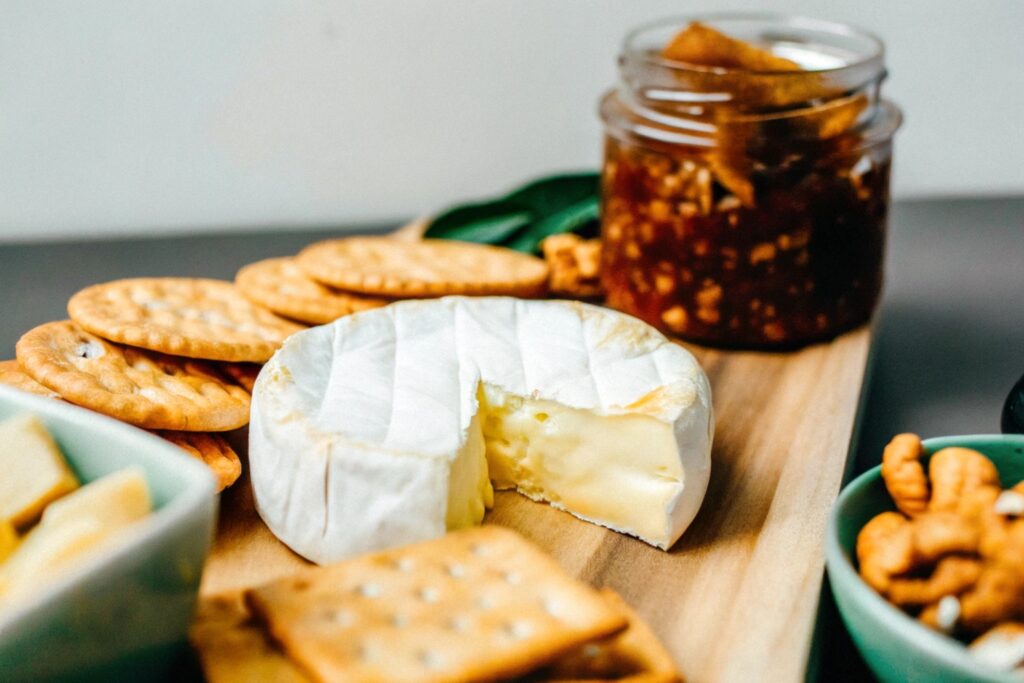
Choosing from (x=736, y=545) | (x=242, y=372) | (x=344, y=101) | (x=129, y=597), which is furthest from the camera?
Result: (x=344, y=101)

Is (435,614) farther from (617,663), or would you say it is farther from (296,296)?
(296,296)

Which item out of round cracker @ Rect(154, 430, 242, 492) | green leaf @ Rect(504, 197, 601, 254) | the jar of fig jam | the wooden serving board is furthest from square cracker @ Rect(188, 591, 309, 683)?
green leaf @ Rect(504, 197, 601, 254)

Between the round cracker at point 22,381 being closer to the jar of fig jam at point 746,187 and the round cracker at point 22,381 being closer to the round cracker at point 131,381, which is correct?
the round cracker at point 131,381

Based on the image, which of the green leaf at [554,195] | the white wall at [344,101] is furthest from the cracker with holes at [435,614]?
the white wall at [344,101]

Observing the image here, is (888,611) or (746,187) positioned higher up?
(746,187)

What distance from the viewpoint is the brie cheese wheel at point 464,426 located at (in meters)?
1.11

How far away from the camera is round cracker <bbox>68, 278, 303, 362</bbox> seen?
53.3 inches

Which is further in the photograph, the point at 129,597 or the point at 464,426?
the point at 464,426

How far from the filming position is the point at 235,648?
2.97ft

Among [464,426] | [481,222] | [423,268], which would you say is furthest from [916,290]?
[464,426]

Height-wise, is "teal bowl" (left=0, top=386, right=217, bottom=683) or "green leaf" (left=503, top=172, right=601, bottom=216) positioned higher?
"teal bowl" (left=0, top=386, right=217, bottom=683)

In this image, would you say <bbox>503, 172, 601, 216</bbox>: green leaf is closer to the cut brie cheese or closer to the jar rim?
the jar rim

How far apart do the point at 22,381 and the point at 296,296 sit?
41cm

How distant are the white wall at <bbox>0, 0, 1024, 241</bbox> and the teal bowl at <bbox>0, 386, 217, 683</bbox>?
1.45 metres
